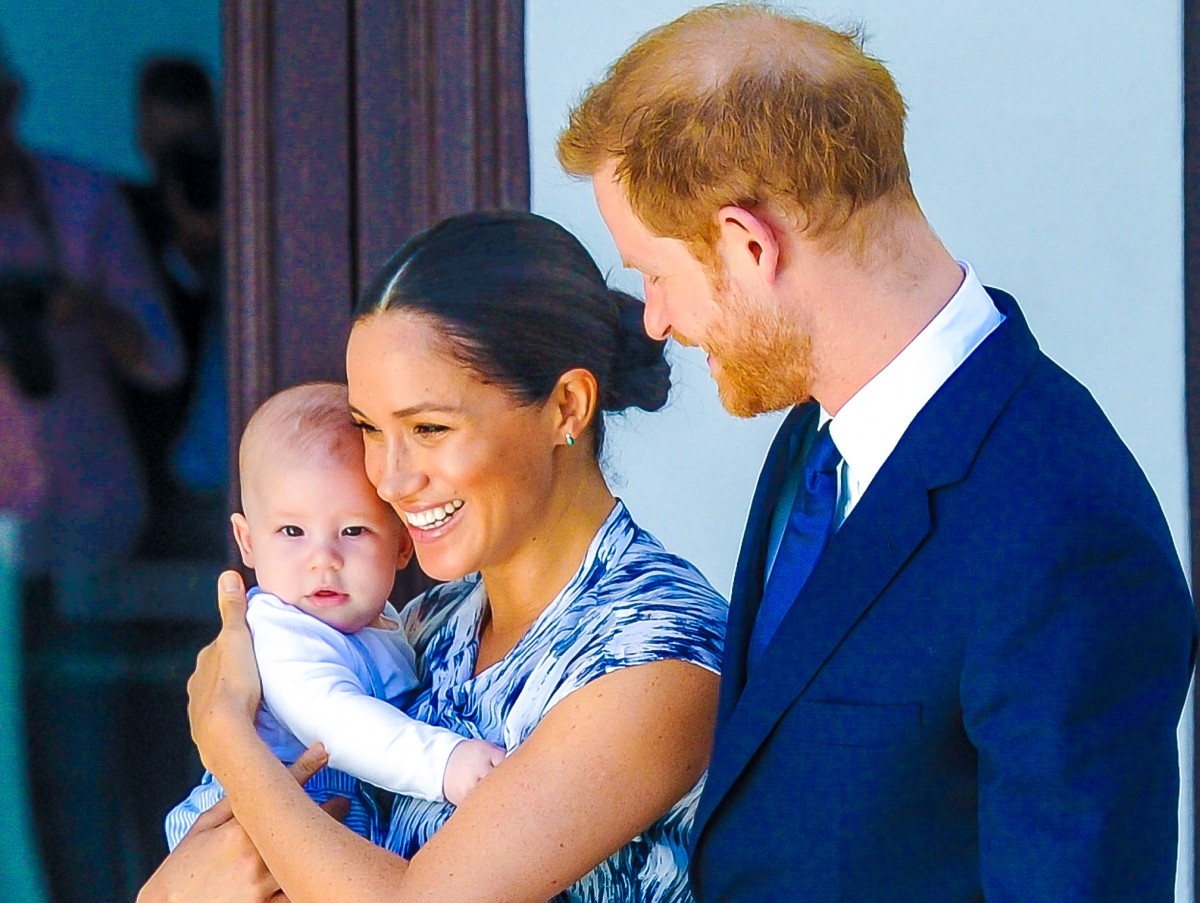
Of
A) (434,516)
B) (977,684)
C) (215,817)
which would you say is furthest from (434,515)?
(977,684)

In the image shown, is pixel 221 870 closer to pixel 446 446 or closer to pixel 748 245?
pixel 446 446

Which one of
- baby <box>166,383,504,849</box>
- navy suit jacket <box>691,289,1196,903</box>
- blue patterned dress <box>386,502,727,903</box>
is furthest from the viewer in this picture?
baby <box>166,383,504,849</box>

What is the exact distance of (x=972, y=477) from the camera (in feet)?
4.51

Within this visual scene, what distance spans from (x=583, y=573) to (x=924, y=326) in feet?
1.93

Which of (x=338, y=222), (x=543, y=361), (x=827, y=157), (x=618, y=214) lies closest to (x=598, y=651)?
(x=543, y=361)

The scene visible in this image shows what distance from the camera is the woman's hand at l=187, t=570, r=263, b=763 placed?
181 cm

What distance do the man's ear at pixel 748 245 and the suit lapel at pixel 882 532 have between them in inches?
8.6

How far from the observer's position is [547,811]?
5.16 ft

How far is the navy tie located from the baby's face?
66 cm

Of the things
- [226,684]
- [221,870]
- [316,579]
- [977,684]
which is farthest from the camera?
[316,579]

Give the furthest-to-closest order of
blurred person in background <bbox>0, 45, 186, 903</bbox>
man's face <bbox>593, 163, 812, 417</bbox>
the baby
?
blurred person in background <bbox>0, 45, 186, 903</bbox>
the baby
man's face <bbox>593, 163, 812, 417</bbox>

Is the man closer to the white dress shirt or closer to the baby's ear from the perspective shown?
the white dress shirt

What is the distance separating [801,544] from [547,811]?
→ 1.32ft

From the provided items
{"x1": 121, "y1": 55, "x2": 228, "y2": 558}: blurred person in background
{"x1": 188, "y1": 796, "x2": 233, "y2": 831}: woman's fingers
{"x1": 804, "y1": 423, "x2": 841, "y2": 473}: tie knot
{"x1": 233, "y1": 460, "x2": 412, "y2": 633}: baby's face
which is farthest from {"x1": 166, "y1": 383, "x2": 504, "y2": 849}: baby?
{"x1": 804, "y1": 423, "x2": 841, "y2": 473}: tie knot
